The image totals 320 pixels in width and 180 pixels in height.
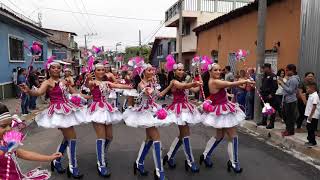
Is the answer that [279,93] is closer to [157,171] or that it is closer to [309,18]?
[309,18]

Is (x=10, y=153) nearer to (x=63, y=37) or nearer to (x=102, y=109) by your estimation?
(x=102, y=109)

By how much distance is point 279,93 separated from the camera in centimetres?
1058

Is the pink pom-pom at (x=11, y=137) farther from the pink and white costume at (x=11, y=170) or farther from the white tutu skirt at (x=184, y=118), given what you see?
the white tutu skirt at (x=184, y=118)

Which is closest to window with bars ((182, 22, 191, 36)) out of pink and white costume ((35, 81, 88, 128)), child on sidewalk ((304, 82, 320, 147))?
child on sidewalk ((304, 82, 320, 147))

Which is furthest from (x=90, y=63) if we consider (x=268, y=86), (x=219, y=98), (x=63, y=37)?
(x=63, y=37)

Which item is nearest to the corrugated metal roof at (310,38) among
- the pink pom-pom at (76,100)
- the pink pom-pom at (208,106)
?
the pink pom-pom at (208,106)

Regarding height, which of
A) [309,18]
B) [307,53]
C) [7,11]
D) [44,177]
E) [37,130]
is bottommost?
[37,130]

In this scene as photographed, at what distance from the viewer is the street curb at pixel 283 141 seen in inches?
295

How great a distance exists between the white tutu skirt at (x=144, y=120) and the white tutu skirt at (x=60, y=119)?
81cm

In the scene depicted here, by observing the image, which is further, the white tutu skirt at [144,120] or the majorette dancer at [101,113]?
the majorette dancer at [101,113]

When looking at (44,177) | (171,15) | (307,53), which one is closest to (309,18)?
(307,53)

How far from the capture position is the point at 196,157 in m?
7.34

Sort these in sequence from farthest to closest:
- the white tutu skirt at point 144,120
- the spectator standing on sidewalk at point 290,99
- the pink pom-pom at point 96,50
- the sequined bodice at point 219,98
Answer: the spectator standing on sidewalk at point 290,99
the pink pom-pom at point 96,50
the sequined bodice at point 219,98
the white tutu skirt at point 144,120

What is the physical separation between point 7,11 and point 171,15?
56.8 feet
